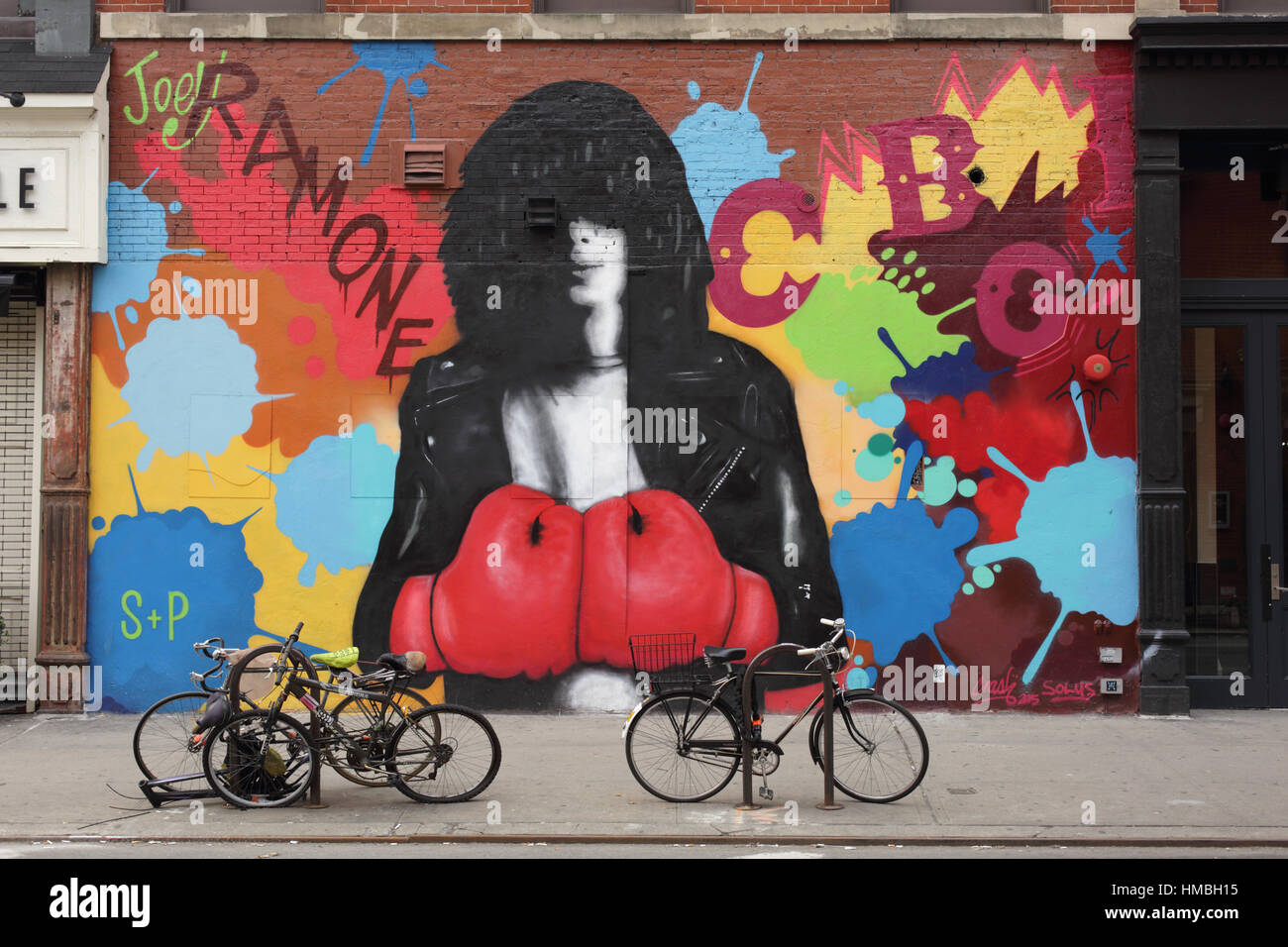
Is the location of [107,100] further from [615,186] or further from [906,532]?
[906,532]

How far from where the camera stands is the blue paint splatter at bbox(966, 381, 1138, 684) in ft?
37.1

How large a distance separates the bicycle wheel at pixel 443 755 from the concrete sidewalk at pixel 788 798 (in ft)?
0.47

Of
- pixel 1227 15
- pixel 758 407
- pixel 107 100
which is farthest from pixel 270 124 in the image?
pixel 1227 15

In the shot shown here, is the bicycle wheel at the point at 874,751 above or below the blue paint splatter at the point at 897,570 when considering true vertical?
below

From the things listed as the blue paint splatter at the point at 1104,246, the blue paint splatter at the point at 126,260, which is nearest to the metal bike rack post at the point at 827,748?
the blue paint splatter at the point at 1104,246

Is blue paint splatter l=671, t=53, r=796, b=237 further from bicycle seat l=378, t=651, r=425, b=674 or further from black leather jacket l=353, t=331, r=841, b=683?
bicycle seat l=378, t=651, r=425, b=674

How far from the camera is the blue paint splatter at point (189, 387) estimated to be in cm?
1147

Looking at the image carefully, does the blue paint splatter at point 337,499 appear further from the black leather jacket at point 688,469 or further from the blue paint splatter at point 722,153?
the blue paint splatter at point 722,153

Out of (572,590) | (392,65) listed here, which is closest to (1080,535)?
(572,590)

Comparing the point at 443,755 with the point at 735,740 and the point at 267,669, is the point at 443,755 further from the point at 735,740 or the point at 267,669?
the point at 735,740

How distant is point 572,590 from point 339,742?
349cm

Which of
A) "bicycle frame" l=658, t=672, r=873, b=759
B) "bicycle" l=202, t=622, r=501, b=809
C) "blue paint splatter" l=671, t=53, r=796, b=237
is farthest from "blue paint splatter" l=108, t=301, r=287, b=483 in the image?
"bicycle frame" l=658, t=672, r=873, b=759

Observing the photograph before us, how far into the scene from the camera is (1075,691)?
1126 centimetres

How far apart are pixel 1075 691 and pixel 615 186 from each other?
6.18 m
